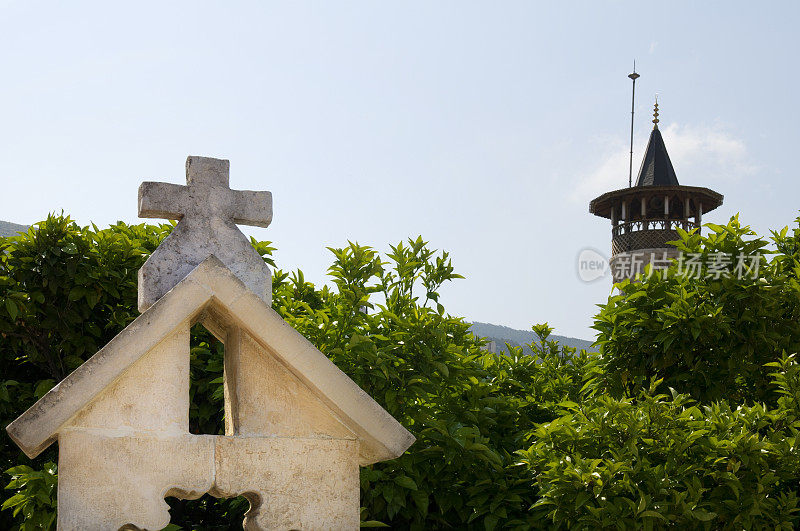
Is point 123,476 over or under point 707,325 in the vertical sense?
under

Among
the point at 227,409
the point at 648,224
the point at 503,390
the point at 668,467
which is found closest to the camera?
the point at 227,409

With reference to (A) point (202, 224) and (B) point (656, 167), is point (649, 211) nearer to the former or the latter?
(B) point (656, 167)

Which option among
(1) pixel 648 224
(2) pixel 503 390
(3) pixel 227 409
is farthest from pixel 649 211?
(3) pixel 227 409

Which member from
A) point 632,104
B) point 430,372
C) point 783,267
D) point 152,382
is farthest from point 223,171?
point 632,104

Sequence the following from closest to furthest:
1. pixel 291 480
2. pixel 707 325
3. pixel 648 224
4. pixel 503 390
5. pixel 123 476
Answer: pixel 123 476 → pixel 291 480 → pixel 707 325 → pixel 503 390 → pixel 648 224

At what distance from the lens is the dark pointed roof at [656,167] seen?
1298 inches

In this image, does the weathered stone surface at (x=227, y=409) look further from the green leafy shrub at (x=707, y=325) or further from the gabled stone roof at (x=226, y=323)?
the green leafy shrub at (x=707, y=325)

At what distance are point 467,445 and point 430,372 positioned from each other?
56 centimetres

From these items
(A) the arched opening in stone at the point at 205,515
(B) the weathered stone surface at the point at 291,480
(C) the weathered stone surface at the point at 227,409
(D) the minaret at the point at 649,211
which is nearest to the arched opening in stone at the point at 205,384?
(A) the arched opening in stone at the point at 205,515

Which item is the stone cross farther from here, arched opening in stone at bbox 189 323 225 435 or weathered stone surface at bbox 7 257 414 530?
arched opening in stone at bbox 189 323 225 435

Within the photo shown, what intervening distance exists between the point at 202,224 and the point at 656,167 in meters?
31.4

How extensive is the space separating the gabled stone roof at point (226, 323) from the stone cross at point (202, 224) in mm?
200

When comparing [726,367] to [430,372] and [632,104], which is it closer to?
[430,372]

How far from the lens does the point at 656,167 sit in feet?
110
